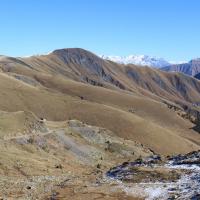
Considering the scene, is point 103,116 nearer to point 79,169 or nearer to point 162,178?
point 79,169

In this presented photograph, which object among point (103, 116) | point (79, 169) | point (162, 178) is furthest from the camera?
point (103, 116)

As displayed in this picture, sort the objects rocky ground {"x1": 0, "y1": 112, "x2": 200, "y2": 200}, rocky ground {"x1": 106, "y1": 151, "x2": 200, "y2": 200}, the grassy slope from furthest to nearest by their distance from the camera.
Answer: the grassy slope < rocky ground {"x1": 0, "y1": 112, "x2": 200, "y2": 200} < rocky ground {"x1": 106, "y1": 151, "x2": 200, "y2": 200}

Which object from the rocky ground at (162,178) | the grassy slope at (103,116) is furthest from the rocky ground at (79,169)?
the grassy slope at (103,116)

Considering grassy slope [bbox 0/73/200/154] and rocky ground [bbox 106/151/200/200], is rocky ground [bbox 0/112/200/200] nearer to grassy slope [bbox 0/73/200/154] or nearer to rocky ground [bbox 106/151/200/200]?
rocky ground [bbox 106/151/200/200]

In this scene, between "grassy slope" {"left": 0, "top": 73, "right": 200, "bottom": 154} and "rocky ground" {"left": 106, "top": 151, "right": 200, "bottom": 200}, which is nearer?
"rocky ground" {"left": 106, "top": 151, "right": 200, "bottom": 200}

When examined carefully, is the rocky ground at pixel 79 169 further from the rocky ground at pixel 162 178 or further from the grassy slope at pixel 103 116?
the grassy slope at pixel 103 116

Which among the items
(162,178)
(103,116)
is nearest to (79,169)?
(162,178)

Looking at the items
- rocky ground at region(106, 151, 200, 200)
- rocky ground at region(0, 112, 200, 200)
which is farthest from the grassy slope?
rocky ground at region(106, 151, 200, 200)

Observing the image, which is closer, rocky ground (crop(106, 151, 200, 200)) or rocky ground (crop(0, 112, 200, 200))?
rocky ground (crop(106, 151, 200, 200))

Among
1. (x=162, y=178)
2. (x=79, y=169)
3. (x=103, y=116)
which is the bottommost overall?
(x=79, y=169)

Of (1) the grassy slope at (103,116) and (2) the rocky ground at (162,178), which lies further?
(1) the grassy slope at (103,116)

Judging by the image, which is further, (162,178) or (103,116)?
(103,116)

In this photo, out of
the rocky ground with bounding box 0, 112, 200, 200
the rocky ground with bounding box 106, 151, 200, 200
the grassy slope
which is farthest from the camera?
the grassy slope

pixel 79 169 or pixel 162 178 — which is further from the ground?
pixel 162 178
